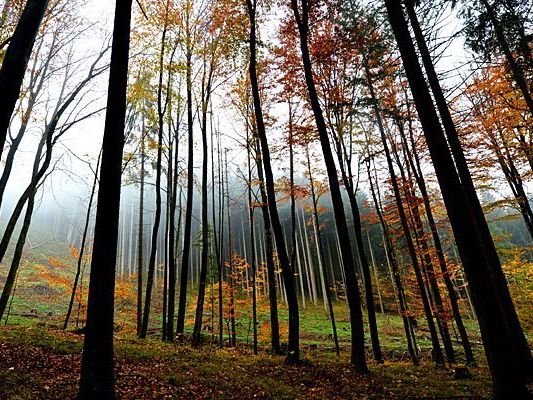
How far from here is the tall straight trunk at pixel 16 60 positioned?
318 cm

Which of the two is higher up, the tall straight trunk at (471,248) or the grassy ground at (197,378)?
the tall straight trunk at (471,248)

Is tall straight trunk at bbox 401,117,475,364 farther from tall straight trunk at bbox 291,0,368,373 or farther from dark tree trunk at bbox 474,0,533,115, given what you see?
tall straight trunk at bbox 291,0,368,373

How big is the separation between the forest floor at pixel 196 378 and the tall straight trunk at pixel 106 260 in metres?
1.06

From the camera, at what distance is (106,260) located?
3.67 meters

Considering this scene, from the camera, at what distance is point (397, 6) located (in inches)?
202

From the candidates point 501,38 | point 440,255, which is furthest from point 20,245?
point 501,38

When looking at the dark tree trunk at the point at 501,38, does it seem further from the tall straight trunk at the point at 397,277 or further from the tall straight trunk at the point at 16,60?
the tall straight trunk at the point at 16,60

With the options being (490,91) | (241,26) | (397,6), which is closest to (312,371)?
(397,6)

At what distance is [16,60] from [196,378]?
5779 millimetres

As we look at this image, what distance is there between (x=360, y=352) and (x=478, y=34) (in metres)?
8.42

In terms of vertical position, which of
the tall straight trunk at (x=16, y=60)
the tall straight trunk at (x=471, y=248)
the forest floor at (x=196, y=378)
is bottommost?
the forest floor at (x=196, y=378)

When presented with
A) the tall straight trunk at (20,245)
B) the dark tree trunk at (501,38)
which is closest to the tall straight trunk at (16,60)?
the dark tree trunk at (501,38)

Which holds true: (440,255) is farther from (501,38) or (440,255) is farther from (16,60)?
(16,60)

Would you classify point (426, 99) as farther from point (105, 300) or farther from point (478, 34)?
point (105, 300)
